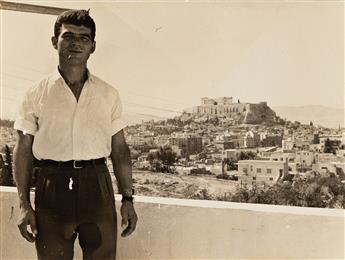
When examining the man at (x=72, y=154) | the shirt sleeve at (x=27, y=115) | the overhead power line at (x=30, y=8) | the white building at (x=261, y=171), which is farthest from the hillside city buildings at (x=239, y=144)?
the overhead power line at (x=30, y=8)

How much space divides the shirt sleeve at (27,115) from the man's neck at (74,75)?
0.13 m

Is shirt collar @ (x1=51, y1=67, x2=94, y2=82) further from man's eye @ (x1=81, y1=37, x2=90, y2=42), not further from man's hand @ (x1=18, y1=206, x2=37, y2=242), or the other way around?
man's hand @ (x1=18, y1=206, x2=37, y2=242)

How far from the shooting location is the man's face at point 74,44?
1690 millimetres

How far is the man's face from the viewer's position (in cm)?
169

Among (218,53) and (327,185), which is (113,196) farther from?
(327,185)

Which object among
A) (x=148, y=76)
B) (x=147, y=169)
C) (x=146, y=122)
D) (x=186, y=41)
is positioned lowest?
(x=147, y=169)

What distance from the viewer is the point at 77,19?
1702 millimetres

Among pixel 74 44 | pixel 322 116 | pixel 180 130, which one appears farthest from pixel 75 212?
pixel 322 116

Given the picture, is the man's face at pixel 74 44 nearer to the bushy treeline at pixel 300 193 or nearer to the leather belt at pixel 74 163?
the leather belt at pixel 74 163

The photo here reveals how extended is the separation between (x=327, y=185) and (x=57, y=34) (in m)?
1.03

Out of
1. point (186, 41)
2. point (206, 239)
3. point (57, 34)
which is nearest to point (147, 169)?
point (206, 239)

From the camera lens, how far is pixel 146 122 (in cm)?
169

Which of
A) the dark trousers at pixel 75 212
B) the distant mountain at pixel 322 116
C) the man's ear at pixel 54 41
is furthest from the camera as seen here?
the man's ear at pixel 54 41

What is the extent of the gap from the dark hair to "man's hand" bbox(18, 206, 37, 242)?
618 millimetres
